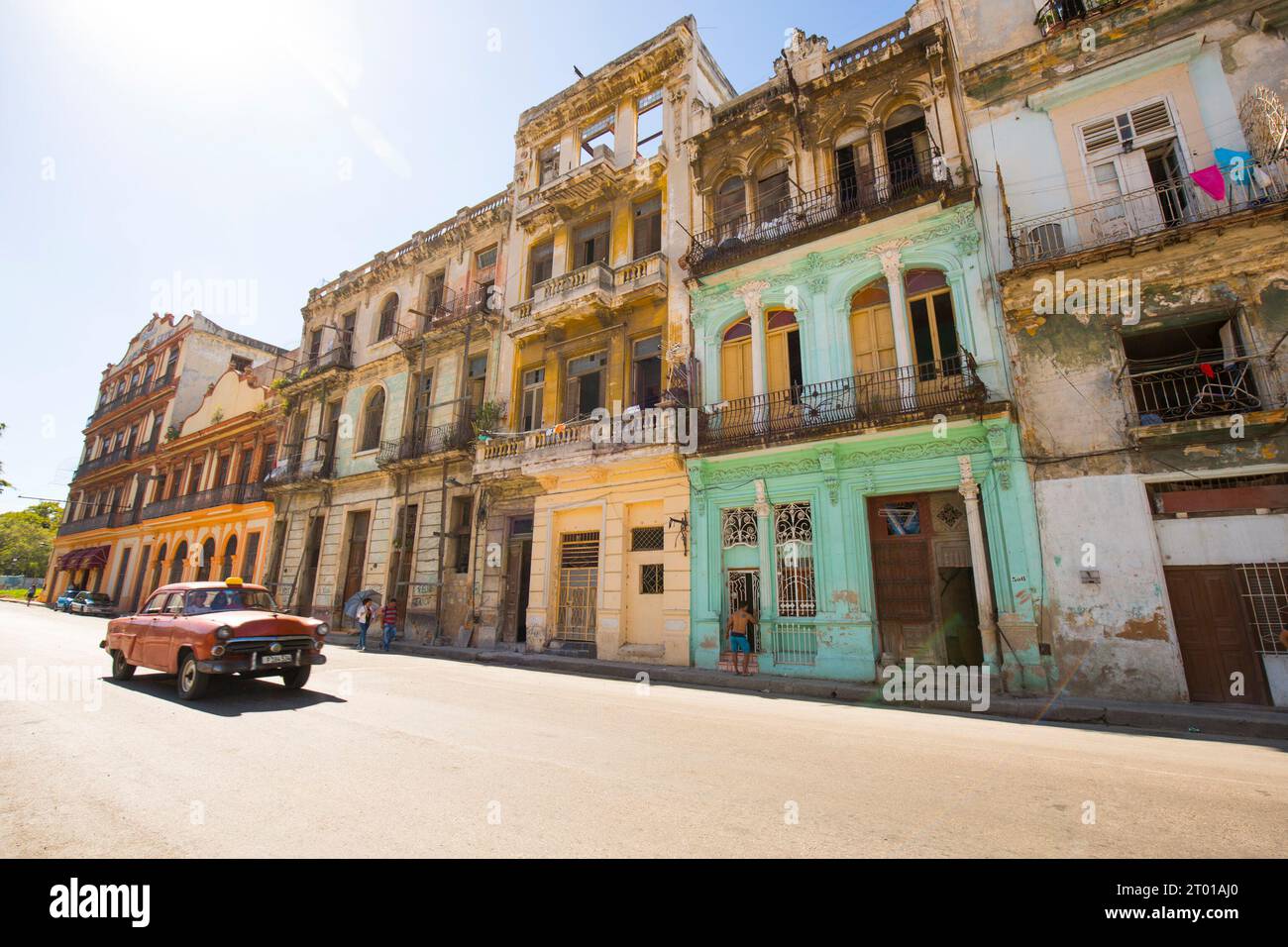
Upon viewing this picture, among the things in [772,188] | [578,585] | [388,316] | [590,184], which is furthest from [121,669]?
[388,316]

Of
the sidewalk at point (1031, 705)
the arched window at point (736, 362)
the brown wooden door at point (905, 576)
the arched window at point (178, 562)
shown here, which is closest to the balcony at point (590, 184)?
the arched window at point (736, 362)

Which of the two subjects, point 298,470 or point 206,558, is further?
point 206,558

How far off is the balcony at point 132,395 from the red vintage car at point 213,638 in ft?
116

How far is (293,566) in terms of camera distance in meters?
25.1

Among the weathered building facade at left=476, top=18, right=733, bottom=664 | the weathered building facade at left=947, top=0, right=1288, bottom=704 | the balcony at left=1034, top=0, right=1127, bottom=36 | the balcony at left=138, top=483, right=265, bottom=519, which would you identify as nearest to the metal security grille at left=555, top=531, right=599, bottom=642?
the weathered building facade at left=476, top=18, right=733, bottom=664

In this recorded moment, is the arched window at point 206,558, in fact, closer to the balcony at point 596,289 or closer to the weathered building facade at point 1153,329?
the balcony at point 596,289

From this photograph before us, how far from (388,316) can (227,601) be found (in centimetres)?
1956

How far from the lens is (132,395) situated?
133 ft

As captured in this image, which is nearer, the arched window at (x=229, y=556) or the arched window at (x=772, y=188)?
the arched window at (x=772, y=188)

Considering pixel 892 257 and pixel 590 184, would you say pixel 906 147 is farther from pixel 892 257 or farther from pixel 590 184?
pixel 590 184

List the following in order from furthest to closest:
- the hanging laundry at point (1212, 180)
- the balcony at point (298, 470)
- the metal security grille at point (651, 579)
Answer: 1. the balcony at point (298, 470)
2. the metal security grille at point (651, 579)
3. the hanging laundry at point (1212, 180)

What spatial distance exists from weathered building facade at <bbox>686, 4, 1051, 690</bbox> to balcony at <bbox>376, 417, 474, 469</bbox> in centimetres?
926

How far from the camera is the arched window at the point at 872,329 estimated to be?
13312mm
